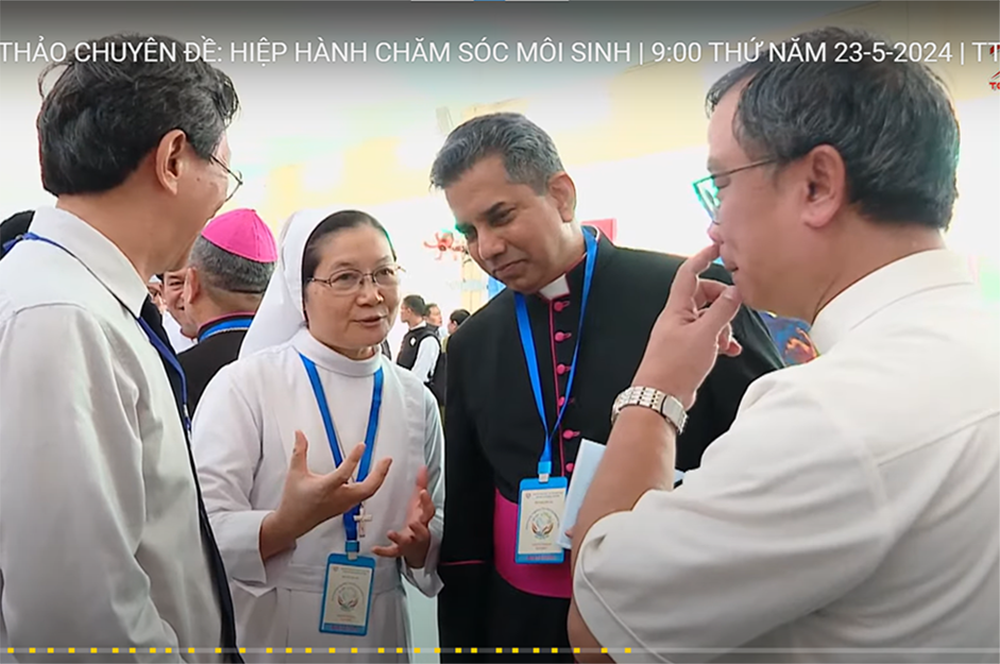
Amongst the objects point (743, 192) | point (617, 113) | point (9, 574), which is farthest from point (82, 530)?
point (617, 113)

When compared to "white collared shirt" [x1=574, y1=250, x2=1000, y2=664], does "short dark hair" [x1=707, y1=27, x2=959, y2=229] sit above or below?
above

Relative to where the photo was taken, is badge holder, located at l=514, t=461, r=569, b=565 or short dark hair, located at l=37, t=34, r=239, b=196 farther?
badge holder, located at l=514, t=461, r=569, b=565

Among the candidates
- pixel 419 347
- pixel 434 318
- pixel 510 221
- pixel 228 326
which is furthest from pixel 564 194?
pixel 434 318

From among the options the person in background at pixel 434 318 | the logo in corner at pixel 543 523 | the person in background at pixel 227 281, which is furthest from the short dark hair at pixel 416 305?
the logo in corner at pixel 543 523

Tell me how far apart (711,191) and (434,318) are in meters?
3.40

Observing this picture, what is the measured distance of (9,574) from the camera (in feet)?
2.52

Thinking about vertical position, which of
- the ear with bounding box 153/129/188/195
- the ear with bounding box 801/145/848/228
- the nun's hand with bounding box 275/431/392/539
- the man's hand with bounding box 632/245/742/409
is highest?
the ear with bounding box 153/129/188/195

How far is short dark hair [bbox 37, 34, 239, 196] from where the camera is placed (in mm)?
927

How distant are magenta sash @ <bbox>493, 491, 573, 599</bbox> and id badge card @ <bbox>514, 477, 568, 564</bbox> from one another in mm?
36

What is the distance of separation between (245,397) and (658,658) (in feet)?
3.39

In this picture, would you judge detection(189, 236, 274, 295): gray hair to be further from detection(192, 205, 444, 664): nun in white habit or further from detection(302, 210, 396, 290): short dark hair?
detection(302, 210, 396, 290): short dark hair

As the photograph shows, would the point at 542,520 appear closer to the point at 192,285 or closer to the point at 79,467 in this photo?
the point at 79,467

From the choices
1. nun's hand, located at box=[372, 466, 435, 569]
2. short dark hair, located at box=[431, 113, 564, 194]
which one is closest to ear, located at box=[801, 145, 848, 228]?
short dark hair, located at box=[431, 113, 564, 194]

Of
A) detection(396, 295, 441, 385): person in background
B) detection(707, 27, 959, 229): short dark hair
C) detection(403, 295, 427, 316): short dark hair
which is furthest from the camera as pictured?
detection(403, 295, 427, 316): short dark hair
